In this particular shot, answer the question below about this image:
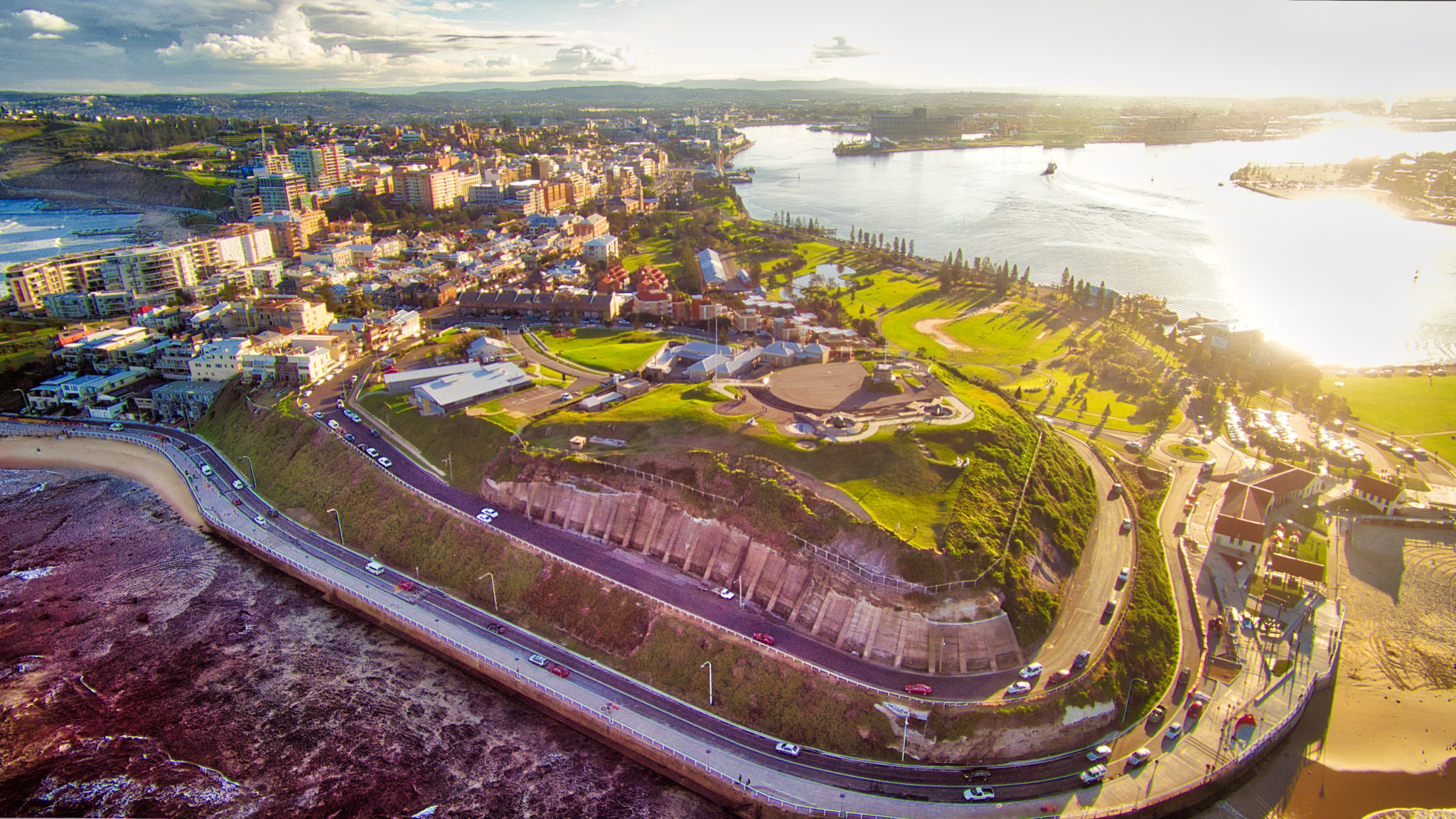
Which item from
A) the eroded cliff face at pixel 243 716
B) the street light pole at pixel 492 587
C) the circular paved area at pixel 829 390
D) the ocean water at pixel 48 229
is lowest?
the eroded cliff face at pixel 243 716

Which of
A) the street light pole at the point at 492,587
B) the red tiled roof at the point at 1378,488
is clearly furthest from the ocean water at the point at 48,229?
the red tiled roof at the point at 1378,488

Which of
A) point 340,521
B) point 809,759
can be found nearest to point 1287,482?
point 809,759

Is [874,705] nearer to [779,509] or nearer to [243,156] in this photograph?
[779,509]

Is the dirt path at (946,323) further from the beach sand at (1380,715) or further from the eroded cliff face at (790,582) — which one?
the eroded cliff face at (790,582)

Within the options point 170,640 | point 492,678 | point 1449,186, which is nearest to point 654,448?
point 492,678

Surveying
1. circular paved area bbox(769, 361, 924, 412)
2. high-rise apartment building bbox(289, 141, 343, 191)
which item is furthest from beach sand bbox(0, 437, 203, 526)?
high-rise apartment building bbox(289, 141, 343, 191)

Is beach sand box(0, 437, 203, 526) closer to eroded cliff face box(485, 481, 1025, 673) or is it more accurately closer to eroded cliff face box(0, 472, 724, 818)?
eroded cliff face box(0, 472, 724, 818)
